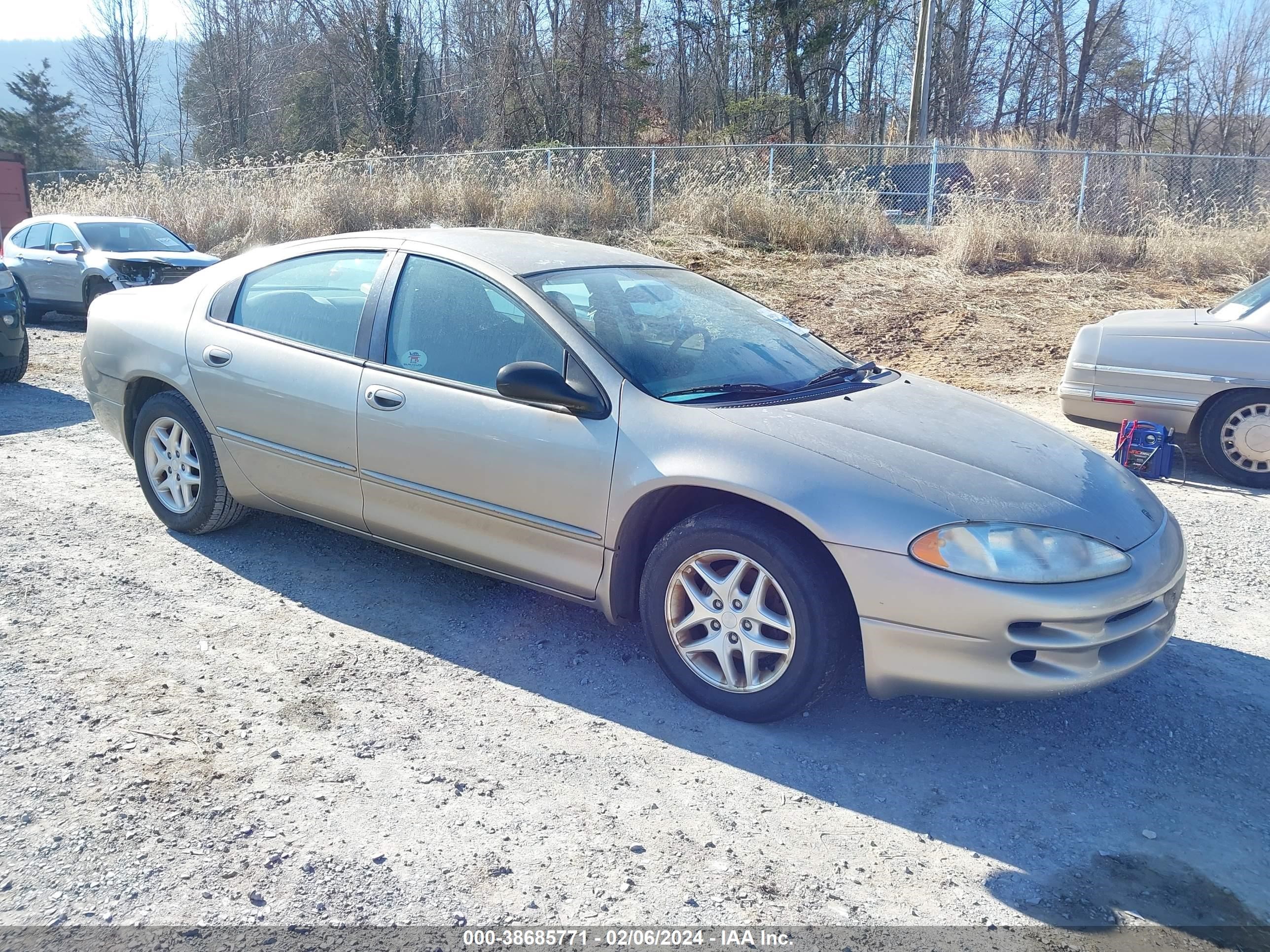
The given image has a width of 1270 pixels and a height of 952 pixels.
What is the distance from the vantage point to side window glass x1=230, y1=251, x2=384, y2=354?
417 cm

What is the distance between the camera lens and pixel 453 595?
4348mm

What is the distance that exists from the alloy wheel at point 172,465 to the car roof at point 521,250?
1.33 meters

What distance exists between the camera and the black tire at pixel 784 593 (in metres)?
3.07

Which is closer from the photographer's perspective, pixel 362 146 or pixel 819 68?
pixel 819 68

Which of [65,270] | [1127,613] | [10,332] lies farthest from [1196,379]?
[65,270]

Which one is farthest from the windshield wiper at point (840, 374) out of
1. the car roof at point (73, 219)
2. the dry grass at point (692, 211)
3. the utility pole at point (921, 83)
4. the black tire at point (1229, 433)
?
the utility pole at point (921, 83)

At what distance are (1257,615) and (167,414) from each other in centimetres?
511

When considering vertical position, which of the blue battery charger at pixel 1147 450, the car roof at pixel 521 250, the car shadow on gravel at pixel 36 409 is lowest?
the car shadow on gravel at pixel 36 409

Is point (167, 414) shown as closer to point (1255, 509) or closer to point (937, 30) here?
point (1255, 509)

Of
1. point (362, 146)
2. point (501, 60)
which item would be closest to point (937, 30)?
point (501, 60)

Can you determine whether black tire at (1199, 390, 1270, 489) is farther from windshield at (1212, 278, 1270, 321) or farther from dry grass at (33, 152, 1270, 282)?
dry grass at (33, 152, 1270, 282)

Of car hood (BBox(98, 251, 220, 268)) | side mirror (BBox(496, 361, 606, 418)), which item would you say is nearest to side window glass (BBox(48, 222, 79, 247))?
car hood (BBox(98, 251, 220, 268))

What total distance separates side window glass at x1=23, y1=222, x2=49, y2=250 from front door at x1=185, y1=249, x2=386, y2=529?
10892 millimetres

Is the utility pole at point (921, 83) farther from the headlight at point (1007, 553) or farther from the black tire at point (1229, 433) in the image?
the headlight at point (1007, 553)
